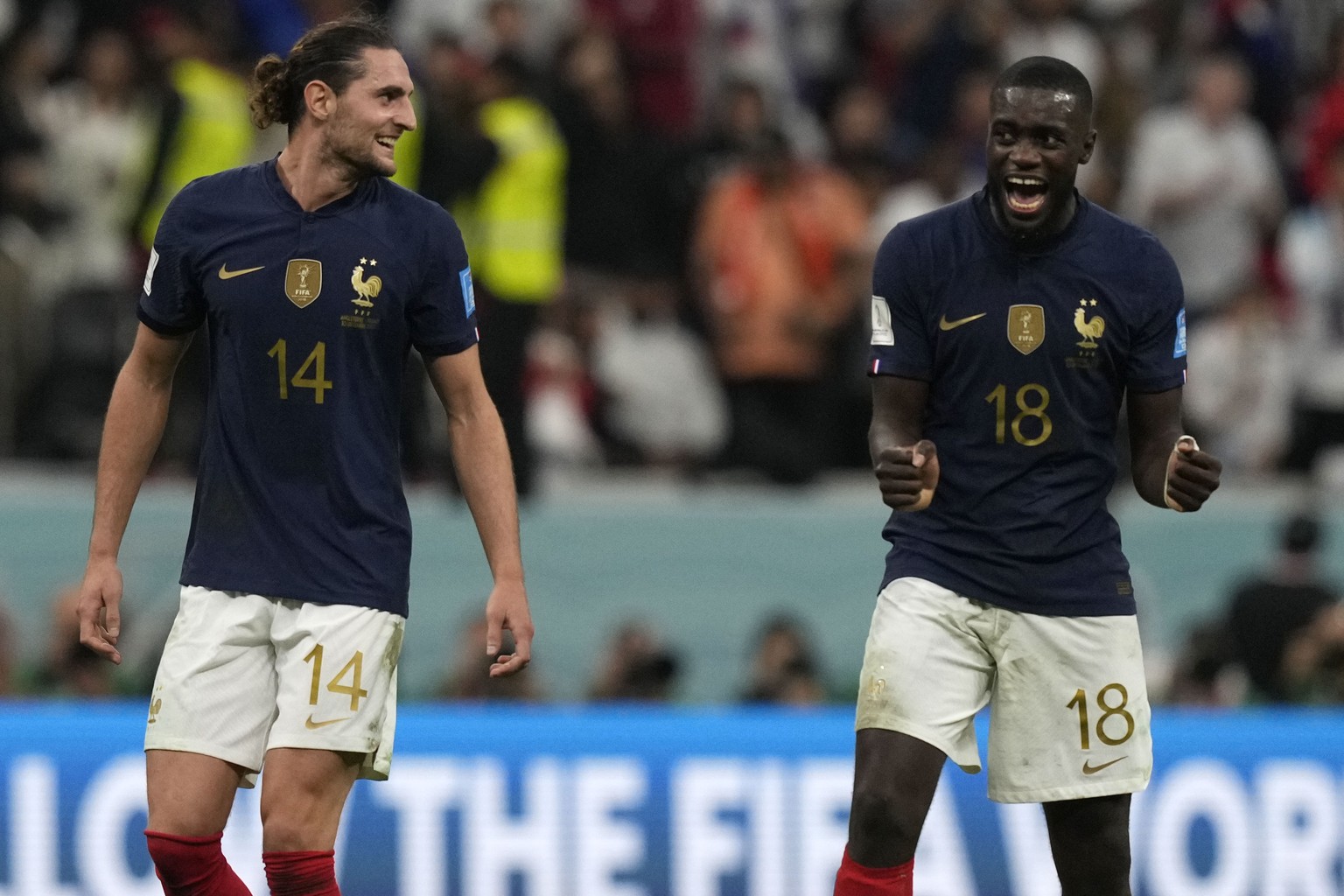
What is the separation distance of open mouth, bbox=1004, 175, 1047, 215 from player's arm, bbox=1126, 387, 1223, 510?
57cm

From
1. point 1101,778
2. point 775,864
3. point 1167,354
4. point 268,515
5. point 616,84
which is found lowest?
point 775,864

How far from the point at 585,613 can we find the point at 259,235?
20.3ft

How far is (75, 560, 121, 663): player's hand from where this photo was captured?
5680mm

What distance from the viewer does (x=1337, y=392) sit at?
1256 cm

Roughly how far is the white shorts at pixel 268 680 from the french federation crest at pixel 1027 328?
1.73 metres

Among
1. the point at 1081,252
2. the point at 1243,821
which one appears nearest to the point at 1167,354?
the point at 1081,252

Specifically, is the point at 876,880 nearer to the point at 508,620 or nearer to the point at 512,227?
the point at 508,620

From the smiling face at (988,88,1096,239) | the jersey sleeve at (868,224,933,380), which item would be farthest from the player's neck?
the smiling face at (988,88,1096,239)

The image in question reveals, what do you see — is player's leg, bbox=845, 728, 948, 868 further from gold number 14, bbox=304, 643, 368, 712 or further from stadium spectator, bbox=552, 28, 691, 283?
stadium spectator, bbox=552, 28, 691, 283

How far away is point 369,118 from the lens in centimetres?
568

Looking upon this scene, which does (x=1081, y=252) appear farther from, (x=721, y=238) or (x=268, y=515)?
(x=721, y=238)

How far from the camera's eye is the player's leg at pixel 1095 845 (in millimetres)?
5969

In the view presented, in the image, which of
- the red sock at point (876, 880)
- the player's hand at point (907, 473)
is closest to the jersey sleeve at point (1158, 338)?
the player's hand at point (907, 473)

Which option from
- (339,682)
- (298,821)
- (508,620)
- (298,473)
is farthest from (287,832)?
(298,473)
